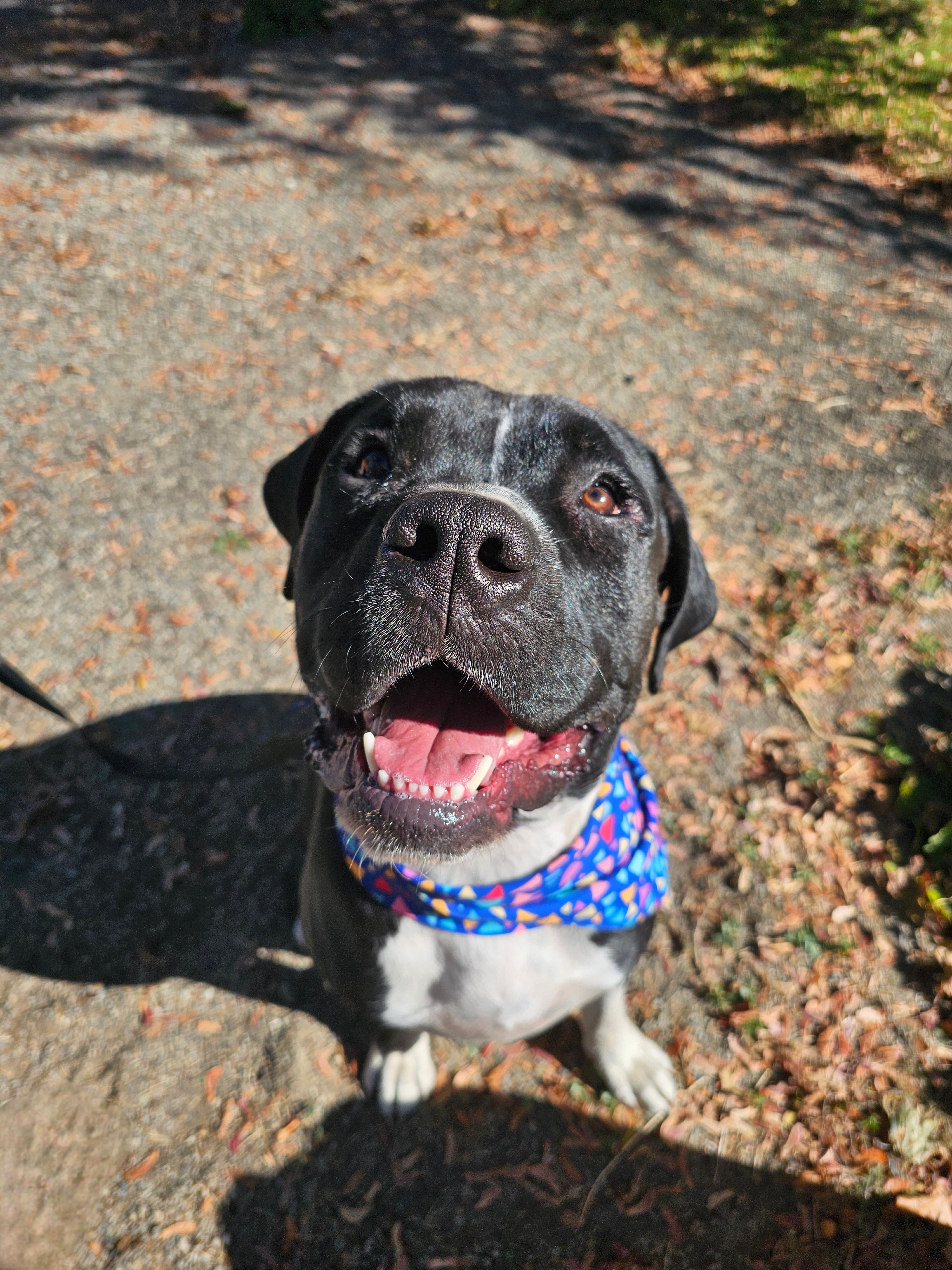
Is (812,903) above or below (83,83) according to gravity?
below

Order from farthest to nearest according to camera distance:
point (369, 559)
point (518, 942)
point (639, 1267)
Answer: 1. point (639, 1267)
2. point (518, 942)
3. point (369, 559)

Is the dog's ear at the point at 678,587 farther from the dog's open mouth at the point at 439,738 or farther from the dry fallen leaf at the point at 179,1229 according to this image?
the dry fallen leaf at the point at 179,1229

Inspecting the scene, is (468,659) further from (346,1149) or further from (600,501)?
(346,1149)

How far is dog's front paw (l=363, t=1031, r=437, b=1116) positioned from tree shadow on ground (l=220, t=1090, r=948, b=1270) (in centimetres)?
8

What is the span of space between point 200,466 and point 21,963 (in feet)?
11.3

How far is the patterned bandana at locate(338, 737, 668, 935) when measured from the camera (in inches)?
93.4

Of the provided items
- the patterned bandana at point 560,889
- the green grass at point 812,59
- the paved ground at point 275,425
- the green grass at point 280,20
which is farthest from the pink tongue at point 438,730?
the green grass at point 280,20

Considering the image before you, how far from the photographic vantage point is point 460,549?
180 cm

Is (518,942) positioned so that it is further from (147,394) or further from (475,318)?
(475,318)

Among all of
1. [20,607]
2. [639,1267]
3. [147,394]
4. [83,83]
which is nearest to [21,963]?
[20,607]

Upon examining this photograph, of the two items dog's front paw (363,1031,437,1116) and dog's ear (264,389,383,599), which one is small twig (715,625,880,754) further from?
dog's ear (264,389,383,599)

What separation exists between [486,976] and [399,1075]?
2.96ft

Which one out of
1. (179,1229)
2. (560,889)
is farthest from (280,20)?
(179,1229)

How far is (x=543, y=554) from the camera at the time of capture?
1977 millimetres
